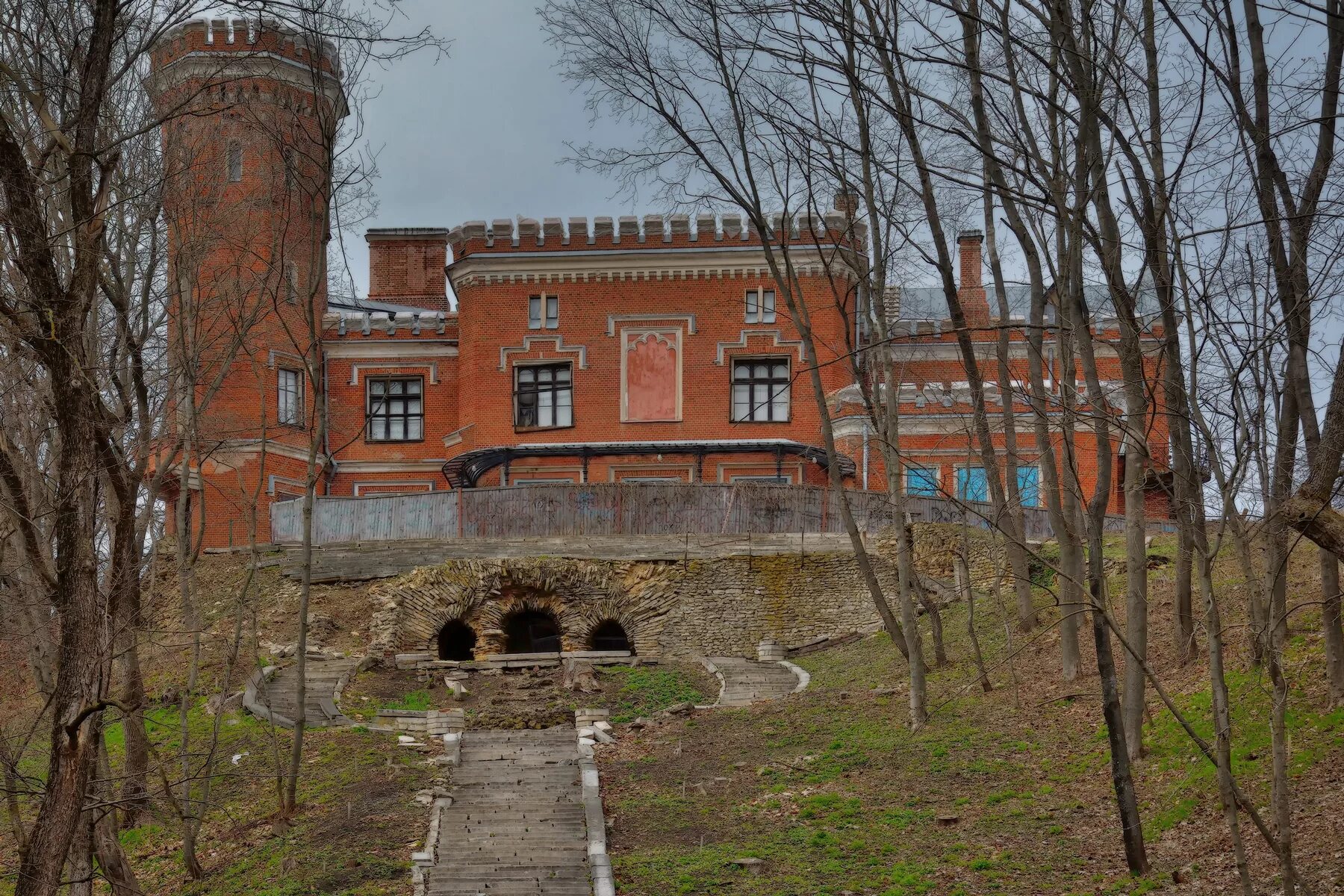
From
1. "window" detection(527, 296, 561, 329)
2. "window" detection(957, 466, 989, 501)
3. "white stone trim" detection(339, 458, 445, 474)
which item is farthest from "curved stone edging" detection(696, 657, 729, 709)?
"white stone trim" detection(339, 458, 445, 474)

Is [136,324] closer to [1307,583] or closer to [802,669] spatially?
[802,669]

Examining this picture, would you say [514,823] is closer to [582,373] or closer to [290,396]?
[582,373]

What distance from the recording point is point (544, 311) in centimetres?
3822

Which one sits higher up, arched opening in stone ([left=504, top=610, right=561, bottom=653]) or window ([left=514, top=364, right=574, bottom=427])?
window ([left=514, top=364, right=574, bottom=427])

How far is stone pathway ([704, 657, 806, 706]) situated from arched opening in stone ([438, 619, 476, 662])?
5.61 metres

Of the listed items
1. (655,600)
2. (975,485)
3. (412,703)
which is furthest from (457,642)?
(975,485)

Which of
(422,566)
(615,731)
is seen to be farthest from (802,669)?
(422,566)

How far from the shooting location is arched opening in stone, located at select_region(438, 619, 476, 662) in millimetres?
29922

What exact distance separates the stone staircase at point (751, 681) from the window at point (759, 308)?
12497 millimetres

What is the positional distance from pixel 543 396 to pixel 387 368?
4.69 meters

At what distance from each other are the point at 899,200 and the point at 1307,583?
756cm

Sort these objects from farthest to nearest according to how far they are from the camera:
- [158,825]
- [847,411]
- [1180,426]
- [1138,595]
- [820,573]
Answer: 1. [847,411]
2. [820,573]
3. [158,825]
4. [1138,595]
5. [1180,426]

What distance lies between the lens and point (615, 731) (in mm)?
22188

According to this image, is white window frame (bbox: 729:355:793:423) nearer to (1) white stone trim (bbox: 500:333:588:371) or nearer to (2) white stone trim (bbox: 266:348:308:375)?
(1) white stone trim (bbox: 500:333:588:371)
